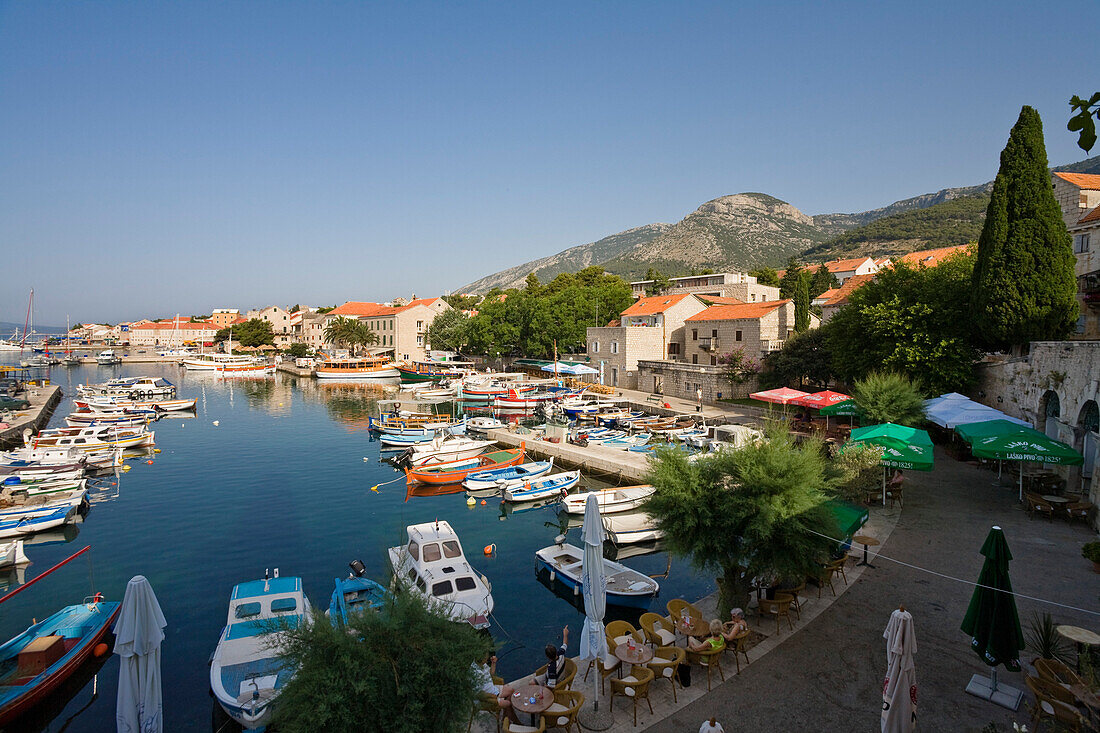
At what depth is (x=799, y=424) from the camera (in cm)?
2703

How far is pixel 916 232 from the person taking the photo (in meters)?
128

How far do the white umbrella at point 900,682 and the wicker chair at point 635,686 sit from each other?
3007mm

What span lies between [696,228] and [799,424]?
173m

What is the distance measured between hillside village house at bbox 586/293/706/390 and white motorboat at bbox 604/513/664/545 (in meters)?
32.6

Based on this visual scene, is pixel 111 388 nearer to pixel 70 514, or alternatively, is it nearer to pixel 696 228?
pixel 70 514

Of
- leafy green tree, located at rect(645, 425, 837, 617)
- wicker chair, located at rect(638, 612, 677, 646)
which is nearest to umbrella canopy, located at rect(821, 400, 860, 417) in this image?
leafy green tree, located at rect(645, 425, 837, 617)

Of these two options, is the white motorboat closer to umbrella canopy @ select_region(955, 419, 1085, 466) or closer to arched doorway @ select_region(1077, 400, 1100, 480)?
umbrella canopy @ select_region(955, 419, 1085, 466)

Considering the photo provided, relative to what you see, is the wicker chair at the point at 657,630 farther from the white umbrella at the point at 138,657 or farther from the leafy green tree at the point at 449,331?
the leafy green tree at the point at 449,331

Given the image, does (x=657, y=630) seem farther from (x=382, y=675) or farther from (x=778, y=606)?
(x=382, y=675)

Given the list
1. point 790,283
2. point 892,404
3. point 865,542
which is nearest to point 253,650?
point 865,542

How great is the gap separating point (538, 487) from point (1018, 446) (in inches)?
648

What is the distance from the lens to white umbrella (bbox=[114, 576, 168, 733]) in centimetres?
742

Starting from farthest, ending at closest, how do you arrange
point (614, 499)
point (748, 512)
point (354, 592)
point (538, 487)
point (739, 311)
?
point (739, 311) → point (538, 487) → point (614, 499) → point (354, 592) → point (748, 512)

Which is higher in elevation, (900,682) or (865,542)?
(900,682)
